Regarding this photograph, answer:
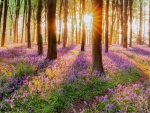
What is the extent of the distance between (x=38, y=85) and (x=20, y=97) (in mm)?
1033

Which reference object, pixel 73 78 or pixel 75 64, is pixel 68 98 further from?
pixel 75 64

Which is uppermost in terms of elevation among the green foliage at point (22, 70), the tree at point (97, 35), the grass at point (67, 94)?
the tree at point (97, 35)

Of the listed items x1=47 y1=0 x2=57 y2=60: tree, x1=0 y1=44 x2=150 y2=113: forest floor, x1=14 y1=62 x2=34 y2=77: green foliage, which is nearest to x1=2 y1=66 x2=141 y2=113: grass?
x1=0 y1=44 x2=150 y2=113: forest floor

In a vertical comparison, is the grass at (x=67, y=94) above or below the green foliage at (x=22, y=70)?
below

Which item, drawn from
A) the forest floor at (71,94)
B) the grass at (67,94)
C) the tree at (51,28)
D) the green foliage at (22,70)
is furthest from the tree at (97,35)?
the tree at (51,28)

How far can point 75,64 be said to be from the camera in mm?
→ 13672


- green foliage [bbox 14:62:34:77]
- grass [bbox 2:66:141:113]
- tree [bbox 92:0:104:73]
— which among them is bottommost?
grass [bbox 2:66:141:113]

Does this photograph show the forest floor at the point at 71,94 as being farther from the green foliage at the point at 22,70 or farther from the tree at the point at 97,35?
the tree at the point at 97,35

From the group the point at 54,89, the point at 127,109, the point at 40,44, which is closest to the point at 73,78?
the point at 54,89

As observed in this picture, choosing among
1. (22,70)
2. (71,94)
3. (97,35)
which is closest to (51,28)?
(97,35)

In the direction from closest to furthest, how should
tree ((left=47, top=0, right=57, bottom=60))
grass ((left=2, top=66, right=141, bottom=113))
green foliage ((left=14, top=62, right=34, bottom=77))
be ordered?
grass ((left=2, top=66, right=141, bottom=113))
green foliage ((left=14, top=62, right=34, bottom=77))
tree ((left=47, top=0, right=57, bottom=60))

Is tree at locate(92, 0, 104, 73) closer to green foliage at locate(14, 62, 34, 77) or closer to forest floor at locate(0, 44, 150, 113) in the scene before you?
forest floor at locate(0, 44, 150, 113)

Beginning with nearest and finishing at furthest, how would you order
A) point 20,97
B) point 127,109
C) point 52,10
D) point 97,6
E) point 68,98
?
point 127,109 < point 20,97 < point 68,98 < point 97,6 < point 52,10

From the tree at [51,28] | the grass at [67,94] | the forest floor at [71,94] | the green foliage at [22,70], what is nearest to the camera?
the forest floor at [71,94]
